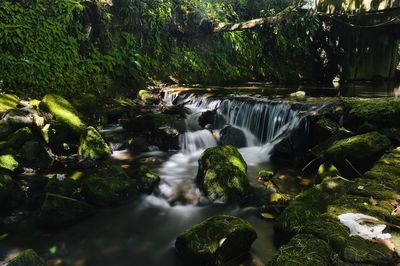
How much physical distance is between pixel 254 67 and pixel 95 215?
15607mm

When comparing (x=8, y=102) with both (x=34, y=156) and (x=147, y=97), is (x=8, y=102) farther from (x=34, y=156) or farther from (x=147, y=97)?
(x=147, y=97)

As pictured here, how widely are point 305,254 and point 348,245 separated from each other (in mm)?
381

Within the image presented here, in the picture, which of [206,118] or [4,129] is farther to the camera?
[206,118]

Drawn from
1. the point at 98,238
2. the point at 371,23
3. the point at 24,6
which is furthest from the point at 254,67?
the point at 98,238

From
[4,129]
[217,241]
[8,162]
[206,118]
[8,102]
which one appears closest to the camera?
[217,241]

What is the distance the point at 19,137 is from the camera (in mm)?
8219

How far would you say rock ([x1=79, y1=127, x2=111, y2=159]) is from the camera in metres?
8.72

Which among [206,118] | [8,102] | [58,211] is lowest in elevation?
[58,211]

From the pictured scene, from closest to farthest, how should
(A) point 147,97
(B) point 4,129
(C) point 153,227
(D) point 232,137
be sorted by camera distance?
1. (C) point 153,227
2. (B) point 4,129
3. (D) point 232,137
4. (A) point 147,97

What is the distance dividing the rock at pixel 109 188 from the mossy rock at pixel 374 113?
18.0 ft

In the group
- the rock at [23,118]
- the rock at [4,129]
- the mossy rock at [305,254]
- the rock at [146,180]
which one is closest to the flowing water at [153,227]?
the rock at [146,180]

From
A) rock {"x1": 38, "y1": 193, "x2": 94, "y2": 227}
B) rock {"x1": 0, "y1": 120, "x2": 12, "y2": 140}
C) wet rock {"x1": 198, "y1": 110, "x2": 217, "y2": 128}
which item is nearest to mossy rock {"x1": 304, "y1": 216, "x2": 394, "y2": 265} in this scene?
rock {"x1": 38, "y1": 193, "x2": 94, "y2": 227}

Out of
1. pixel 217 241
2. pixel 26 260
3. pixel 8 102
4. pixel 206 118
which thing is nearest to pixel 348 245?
pixel 217 241

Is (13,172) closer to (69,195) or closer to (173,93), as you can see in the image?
(69,195)
